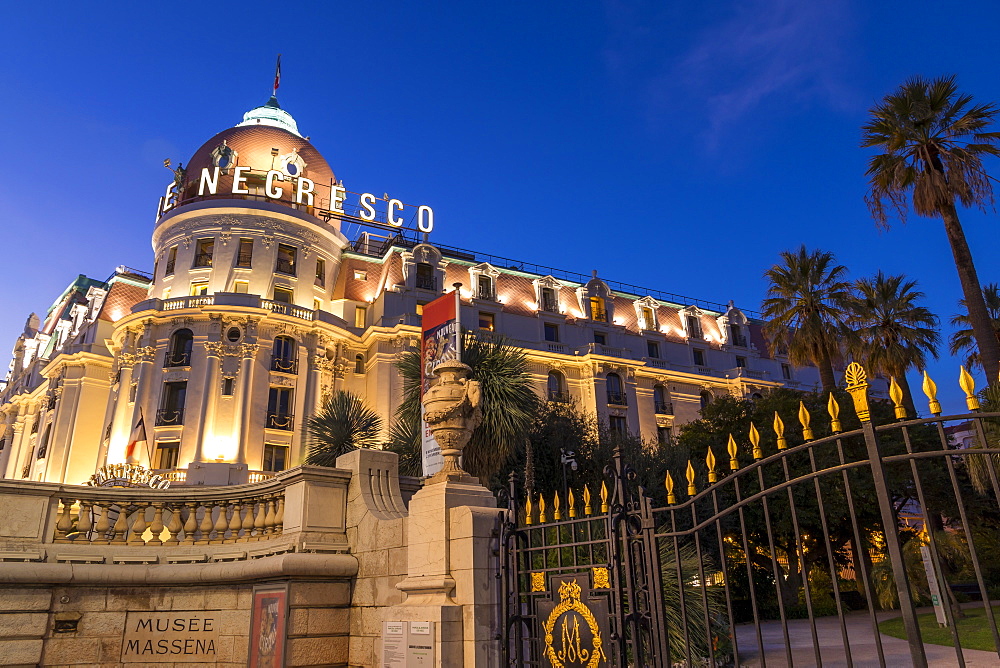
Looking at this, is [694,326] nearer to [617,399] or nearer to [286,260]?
[617,399]

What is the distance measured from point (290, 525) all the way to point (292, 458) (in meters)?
28.7

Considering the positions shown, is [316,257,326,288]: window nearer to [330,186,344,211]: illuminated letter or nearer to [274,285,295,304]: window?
[274,285,295,304]: window

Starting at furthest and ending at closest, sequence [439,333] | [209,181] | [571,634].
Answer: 1. [209,181]
2. [439,333]
3. [571,634]

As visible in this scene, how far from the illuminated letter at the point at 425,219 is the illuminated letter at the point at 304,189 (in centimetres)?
724

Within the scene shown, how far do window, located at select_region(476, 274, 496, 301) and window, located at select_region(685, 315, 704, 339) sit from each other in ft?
53.7

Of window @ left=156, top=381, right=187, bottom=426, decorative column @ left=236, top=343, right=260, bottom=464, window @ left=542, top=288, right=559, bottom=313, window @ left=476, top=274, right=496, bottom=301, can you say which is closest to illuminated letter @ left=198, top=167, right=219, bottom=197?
decorative column @ left=236, top=343, right=260, bottom=464

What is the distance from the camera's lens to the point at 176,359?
37.7m

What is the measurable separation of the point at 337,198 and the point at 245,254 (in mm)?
7563

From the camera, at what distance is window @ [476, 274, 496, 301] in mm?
45844

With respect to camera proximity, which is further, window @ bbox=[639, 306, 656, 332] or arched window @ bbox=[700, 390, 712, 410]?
window @ bbox=[639, 306, 656, 332]

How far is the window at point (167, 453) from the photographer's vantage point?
35.8m

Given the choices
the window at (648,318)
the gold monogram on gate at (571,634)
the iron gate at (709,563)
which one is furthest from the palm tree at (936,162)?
the window at (648,318)

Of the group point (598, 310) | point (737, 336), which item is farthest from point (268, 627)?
point (737, 336)

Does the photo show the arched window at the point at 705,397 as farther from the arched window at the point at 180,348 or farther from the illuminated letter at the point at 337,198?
the arched window at the point at 180,348
